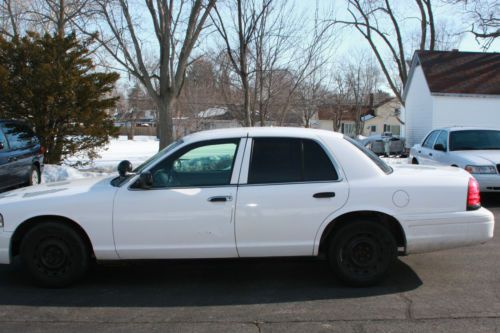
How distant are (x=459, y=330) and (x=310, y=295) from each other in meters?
1.31

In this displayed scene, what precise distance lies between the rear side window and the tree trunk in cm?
1109

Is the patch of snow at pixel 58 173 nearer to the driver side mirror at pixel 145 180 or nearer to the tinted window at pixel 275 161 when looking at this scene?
the driver side mirror at pixel 145 180

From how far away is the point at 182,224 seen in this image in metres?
4.39

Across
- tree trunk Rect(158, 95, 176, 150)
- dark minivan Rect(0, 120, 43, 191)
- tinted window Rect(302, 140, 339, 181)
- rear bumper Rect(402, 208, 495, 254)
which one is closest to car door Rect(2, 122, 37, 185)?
dark minivan Rect(0, 120, 43, 191)

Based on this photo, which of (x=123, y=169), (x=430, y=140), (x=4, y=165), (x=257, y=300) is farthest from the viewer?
(x=430, y=140)

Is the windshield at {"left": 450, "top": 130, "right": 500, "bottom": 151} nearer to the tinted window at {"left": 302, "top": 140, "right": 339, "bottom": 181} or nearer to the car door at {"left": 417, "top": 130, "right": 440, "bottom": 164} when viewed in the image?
the car door at {"left": 417, "top": 130, "right": 440, "bottom": 164}

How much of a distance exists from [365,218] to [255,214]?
1.10 meters

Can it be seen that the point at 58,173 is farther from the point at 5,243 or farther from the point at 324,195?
the point at 324,195

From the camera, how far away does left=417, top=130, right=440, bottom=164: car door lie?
1056 centimetres

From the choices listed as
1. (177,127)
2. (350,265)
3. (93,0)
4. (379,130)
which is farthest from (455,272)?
(379,130)

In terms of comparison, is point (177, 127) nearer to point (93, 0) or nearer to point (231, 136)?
point (93, 0)

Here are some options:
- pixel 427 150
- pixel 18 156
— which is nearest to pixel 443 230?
pixel 427 150

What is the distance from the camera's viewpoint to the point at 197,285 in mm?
4676

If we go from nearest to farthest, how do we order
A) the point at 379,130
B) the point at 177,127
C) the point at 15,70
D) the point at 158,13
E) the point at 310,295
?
the point at 310,295 < the point at 15,70 < the point at 158,13 < the point at 177,127 < the point at 379,130
